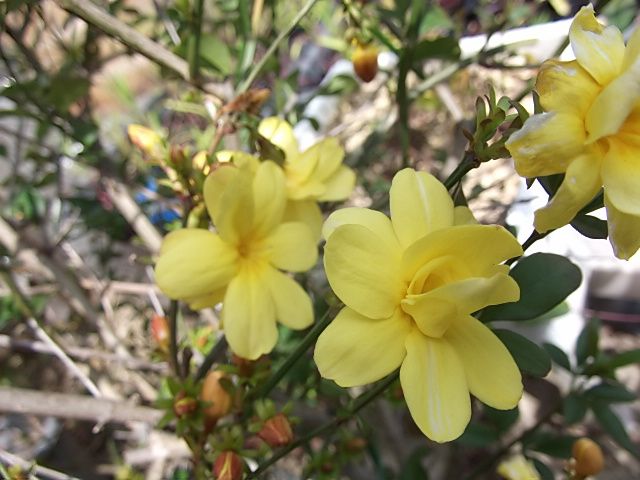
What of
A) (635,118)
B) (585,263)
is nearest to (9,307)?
(635,118)

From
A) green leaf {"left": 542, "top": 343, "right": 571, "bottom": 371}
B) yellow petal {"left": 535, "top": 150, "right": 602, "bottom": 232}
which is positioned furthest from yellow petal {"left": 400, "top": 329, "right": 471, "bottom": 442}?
green leaf {"left": 542, "top": 343, "right": 571, "bottom": 371}

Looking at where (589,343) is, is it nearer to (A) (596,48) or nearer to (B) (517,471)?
(B) (517,471)

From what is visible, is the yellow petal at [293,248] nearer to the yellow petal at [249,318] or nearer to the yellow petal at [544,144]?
the yellow petal at [249,318]

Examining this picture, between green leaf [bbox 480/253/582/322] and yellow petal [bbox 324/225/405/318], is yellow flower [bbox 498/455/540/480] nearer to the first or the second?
green leaf [bbox 480/253/582/322]

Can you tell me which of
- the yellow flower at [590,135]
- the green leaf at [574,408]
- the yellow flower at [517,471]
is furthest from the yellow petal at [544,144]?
the yellow flower at [517,471]

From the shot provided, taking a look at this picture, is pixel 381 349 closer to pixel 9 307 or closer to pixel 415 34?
pixel 415 34

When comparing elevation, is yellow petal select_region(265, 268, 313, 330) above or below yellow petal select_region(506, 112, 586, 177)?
below

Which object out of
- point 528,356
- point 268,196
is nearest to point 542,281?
point 528,356
